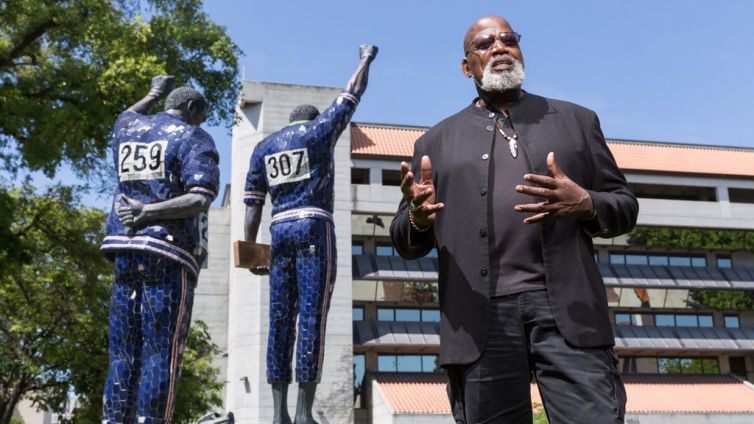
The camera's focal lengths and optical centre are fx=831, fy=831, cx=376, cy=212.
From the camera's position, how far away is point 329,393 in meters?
35.6

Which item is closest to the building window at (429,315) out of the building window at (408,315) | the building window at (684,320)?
the building window at (408,315)

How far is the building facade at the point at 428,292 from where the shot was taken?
3628 cm

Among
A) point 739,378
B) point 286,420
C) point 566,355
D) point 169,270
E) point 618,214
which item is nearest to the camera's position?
point 566,355

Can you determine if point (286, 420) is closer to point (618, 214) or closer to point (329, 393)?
point (618, 214)

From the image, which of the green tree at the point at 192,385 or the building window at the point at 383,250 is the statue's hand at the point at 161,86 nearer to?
the green tree at the point at 192,385

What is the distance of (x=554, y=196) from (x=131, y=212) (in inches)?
149

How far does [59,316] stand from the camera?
78.0ft

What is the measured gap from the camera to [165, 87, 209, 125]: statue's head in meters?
6.38

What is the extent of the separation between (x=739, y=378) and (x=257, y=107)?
27403 mm

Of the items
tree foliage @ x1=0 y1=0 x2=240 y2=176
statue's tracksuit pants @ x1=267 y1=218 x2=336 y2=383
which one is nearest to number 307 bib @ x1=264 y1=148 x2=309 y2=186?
statue's tracksuit pants @ x1=267 y1=218 x2=336 y2=383

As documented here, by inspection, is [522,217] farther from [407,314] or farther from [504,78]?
[407,314]

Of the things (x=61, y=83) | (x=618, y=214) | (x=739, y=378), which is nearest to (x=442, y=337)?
(x=618, y=214)

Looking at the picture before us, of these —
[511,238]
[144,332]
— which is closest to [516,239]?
[511,238]

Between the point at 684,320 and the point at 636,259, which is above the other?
the point at 636,259
